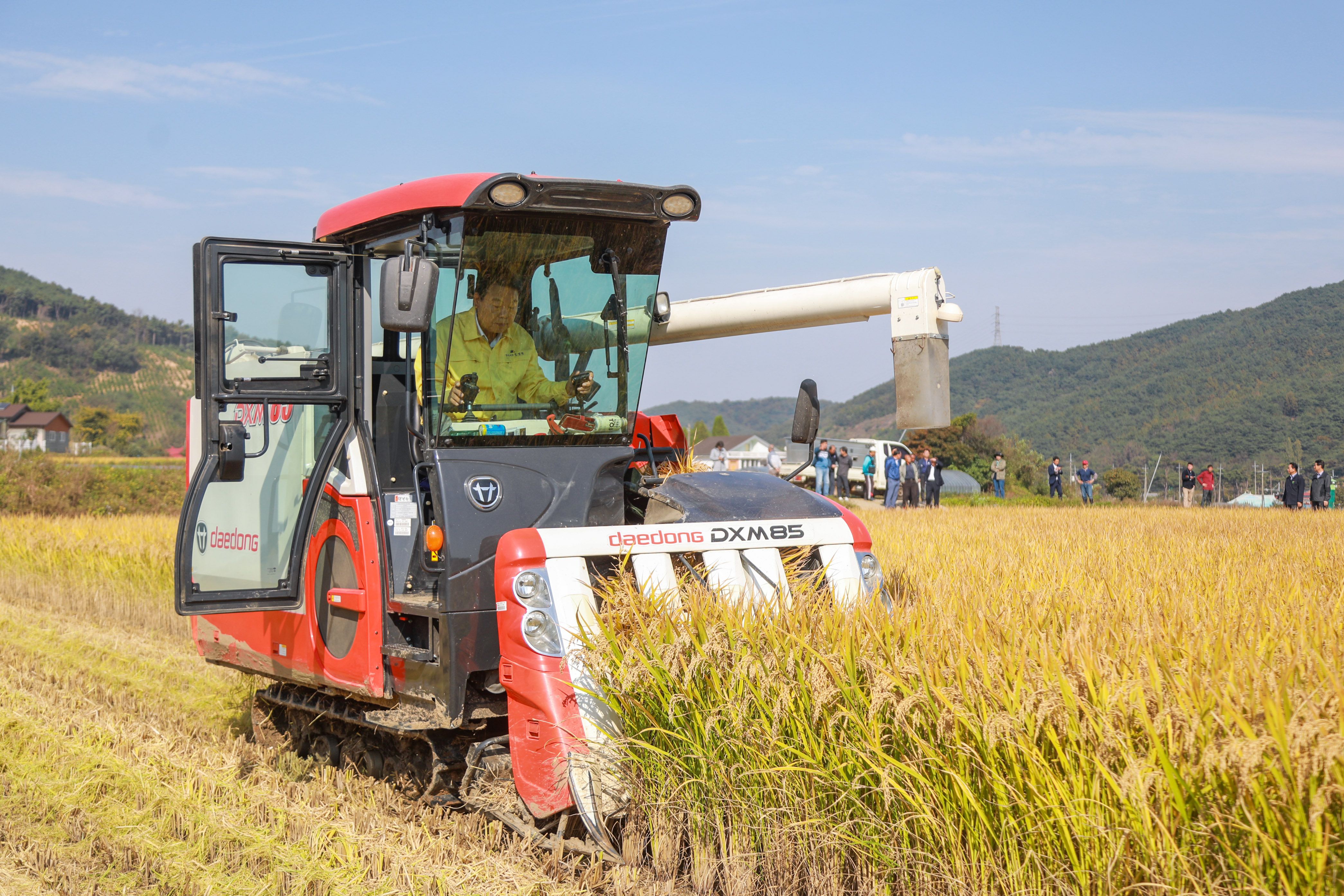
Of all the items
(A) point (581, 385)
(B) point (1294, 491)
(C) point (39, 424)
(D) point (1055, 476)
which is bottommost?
(B) point (1294, 491)

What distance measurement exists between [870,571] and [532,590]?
1.65m

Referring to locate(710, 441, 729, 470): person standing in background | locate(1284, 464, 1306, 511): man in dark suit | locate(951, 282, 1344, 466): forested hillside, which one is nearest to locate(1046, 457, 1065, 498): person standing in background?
locate(1284, 464, 1306, 511): man in dark suit

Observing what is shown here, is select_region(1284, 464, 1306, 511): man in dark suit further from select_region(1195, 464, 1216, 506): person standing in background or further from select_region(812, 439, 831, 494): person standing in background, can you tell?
select_region(812, 439, 831, 494): person standing in background

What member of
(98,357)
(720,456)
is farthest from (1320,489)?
(98,357)

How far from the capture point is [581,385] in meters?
5.02

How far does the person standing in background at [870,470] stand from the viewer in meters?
28.5

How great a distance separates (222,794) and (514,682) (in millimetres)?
1778

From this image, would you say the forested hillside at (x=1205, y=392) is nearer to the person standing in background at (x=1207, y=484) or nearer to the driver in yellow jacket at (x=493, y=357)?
the person standing in background at (x=1207, y=484)

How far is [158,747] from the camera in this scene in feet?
18.2

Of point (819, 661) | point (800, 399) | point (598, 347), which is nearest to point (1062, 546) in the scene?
point (800, 399)

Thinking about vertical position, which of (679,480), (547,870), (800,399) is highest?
(800,399)

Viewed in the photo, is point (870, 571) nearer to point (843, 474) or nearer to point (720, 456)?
point (720, 456)

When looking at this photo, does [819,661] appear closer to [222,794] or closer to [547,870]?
[547,870]

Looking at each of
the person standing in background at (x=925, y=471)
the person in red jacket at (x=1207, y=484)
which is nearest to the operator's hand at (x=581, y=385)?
the person standing in background at (x=925, y=471)
